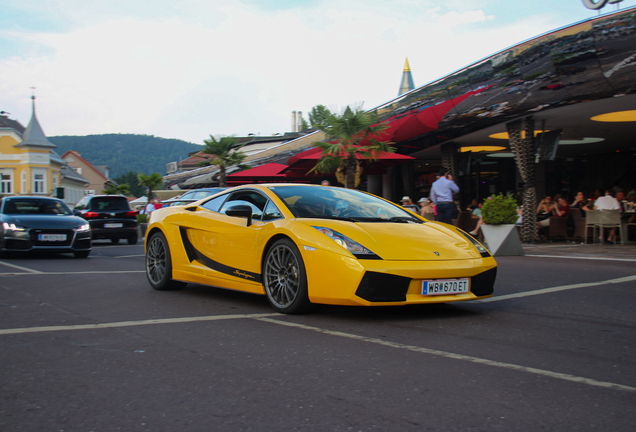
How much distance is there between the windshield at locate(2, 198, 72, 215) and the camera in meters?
Answer: 12.3

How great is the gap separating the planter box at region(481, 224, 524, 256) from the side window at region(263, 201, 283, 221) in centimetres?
727

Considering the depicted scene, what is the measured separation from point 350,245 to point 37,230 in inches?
354

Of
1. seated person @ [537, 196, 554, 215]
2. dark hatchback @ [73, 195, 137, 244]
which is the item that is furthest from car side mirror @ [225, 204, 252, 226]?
seated person @ [537, 196, 554, 215]

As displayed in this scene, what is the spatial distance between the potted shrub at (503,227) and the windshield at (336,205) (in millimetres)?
6253

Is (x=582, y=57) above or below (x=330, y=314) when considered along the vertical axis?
above

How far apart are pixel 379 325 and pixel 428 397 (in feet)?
5.87

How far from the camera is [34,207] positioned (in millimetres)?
12641

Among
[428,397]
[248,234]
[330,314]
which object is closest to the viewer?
[428,397]

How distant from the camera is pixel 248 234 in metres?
5.68

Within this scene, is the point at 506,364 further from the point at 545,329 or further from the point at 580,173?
the point at 580,173

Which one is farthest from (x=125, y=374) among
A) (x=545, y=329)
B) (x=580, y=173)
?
(x=580, y=173)

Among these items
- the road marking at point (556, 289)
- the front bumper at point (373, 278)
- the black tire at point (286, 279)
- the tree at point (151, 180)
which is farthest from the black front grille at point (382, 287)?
the tree at point (151, 180)

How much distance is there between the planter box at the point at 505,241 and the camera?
11.8 meters

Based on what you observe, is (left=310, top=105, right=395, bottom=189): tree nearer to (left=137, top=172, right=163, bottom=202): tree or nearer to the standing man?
the standing man
